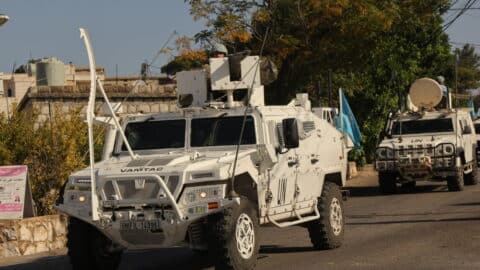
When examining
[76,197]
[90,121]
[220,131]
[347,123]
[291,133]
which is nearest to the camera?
[90,121]

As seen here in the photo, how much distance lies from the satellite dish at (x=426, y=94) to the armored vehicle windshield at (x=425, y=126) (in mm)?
850

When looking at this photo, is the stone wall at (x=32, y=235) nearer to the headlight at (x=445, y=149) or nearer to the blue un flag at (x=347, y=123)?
the blue un flag at (x=347, y=123)

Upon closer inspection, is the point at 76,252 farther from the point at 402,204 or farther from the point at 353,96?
the point at 353,96

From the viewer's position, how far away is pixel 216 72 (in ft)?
39.2

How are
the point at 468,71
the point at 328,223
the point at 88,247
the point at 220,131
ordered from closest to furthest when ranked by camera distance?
the point at 88,247
the point at 220,131
the point at 328,223
the point at 468,71

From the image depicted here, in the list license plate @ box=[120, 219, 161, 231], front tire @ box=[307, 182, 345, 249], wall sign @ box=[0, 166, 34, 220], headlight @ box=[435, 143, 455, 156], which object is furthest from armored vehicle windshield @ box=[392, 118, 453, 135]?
license plate @ box=[120, 219, 161, 231]

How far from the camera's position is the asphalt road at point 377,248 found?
11.0 meters

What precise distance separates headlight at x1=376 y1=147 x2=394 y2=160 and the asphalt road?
3.93 metres

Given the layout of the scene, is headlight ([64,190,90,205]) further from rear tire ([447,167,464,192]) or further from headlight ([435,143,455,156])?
rear tire ([447,167,464,192])

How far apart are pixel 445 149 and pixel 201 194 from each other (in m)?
14.0

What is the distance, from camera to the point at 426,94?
80.4 ft

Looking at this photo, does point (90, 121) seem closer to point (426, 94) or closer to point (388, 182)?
point (388, 182)

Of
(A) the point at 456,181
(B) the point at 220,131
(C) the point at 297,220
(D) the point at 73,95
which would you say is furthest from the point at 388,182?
(B) the point at 220,131

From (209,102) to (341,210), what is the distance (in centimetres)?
261
